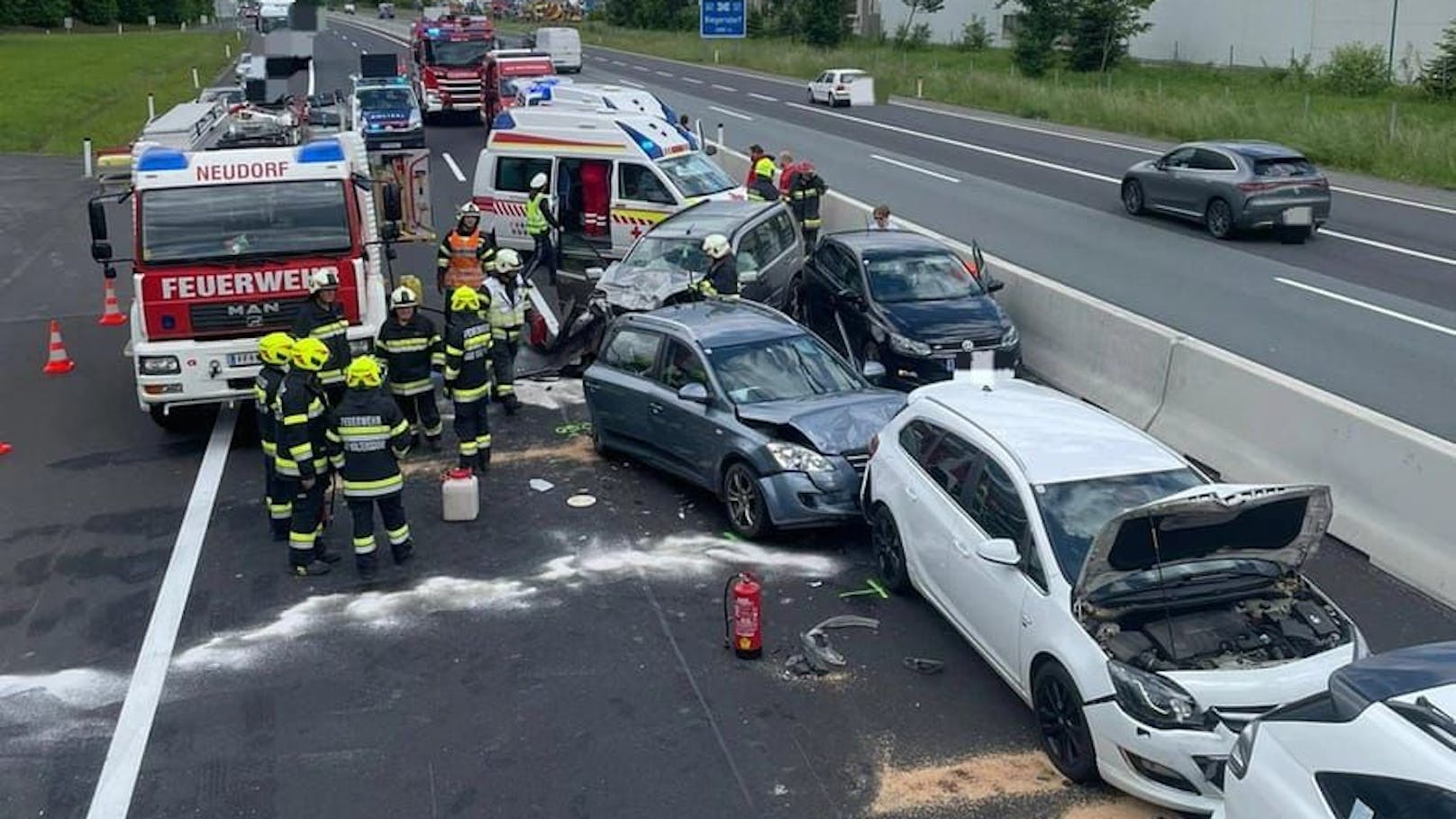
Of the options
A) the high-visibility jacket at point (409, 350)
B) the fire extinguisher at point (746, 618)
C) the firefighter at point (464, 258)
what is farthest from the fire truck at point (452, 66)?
the fire extinguisher at point (746, 618)

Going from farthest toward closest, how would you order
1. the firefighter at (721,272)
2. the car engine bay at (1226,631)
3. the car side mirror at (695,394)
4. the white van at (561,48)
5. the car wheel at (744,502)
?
the white van at (561,48), the firefighter at (721,272), the car side mirror at (695,394), the car wheel at (744,502), the car engine bay at (1226,631)

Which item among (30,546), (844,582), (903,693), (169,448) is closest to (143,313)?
(169,448)

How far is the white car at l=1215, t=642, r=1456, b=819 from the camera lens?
414 cm

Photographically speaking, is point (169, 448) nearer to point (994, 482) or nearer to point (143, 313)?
point (143, 313)

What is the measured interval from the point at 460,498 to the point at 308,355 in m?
1.86

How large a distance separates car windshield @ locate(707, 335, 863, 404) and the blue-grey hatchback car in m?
0.01

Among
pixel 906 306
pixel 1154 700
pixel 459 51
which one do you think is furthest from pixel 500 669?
pixel 459 51

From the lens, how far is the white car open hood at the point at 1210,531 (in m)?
6.86

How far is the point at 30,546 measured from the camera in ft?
35.1

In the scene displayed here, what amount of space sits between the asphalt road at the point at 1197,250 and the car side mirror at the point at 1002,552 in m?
7.53

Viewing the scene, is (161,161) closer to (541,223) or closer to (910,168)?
(541,223)

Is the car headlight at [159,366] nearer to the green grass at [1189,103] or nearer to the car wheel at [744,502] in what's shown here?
the car wheel at [744,502]

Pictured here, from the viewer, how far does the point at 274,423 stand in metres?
10.3

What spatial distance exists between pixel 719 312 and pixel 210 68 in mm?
59264
